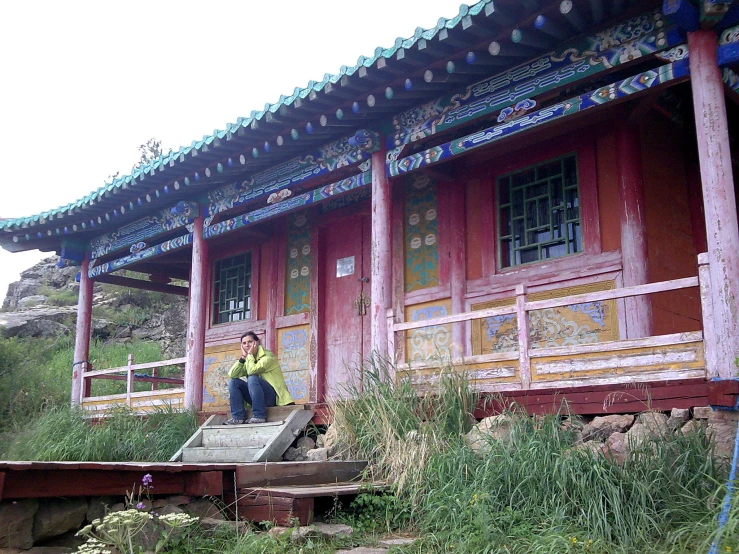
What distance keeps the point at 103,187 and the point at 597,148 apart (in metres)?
6.12

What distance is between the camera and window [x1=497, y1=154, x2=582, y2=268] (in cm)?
727

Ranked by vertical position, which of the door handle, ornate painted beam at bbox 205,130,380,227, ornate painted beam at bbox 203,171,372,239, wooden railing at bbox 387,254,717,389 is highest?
ornate painted beam at bbox 205,130,380,227

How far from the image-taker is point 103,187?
9484 millimetres

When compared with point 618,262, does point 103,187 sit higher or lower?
higher

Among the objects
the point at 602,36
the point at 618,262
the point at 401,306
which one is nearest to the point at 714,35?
the point at 602,36

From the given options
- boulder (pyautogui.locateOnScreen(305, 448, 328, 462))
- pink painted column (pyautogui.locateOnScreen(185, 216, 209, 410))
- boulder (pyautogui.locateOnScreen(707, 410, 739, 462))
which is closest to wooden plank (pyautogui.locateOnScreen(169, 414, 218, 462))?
pink painted column (pyautogui.locateOnScreen(185, 216, 209, 410))

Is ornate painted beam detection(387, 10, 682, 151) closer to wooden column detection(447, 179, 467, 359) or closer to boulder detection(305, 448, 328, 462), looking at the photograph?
wooden column detection(447, 179, 467, 359)

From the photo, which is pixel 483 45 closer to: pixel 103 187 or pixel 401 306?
pixel 401 306

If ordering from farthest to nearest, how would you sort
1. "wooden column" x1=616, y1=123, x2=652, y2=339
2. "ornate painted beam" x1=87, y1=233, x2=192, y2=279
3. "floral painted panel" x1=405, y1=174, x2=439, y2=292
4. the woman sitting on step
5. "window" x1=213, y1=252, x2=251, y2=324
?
1. "window" x1=213, y1=252, x2=251, y2=324
2. "ornate painted beam" x1=87, y1=233, x2=192, y2=279
3. "floral painted panel" x1=405, y1=174, x2=439, y2=292
4. the woman sitting on step
5. "wooden column" x1=616, y1=123, x2=652, y2=339

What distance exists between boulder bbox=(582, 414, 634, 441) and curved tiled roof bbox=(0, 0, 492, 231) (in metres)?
3.14

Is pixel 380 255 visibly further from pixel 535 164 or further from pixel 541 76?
pixel 541 76

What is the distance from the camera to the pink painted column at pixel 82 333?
10.6 metres

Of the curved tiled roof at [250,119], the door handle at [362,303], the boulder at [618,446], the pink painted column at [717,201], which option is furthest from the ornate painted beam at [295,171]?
the boulder at [618,446]

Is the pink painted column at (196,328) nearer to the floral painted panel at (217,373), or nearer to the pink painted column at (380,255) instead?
the floral painted panel at (217,373)
